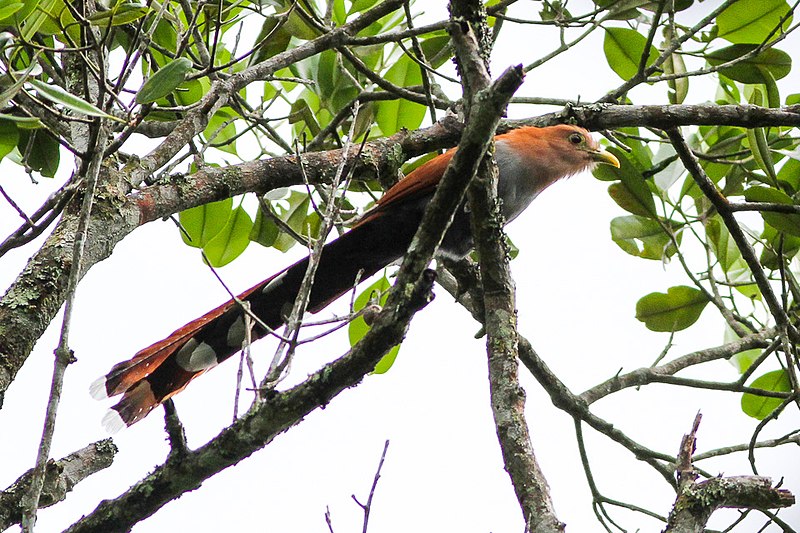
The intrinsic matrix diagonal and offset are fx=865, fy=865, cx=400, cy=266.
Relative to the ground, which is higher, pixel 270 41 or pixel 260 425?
pixel 270 41

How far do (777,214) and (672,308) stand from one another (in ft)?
2.15

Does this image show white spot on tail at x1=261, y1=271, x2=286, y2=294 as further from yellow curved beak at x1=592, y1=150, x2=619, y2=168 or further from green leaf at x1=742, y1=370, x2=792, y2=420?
green leaf at x1=742, y1=370, x2=792, y2=420

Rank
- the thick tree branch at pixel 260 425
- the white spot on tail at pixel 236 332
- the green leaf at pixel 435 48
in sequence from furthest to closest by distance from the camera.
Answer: the green leaf at pixel 435 48 → the white spot on tail at pixel 236 332 → the thick tree branch at pixel 260 425

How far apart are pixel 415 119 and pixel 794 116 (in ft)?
4.10

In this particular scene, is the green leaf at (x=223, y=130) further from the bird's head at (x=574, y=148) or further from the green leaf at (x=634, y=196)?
the green leaf at (x=634, y=196)

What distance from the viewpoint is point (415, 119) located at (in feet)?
10.2

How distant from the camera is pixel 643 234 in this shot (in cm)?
354

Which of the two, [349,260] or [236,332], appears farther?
[349,260]

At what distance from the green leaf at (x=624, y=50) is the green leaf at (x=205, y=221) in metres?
1.48

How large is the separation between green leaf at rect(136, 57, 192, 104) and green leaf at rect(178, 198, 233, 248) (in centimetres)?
113

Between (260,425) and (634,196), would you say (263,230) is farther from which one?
(260,425)

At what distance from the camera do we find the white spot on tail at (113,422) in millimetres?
2387

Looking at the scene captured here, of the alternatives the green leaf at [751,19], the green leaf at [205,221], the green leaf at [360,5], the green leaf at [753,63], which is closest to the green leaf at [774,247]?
the green leaf at [753,63]

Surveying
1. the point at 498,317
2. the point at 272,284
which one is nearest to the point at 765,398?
the point at 498,317
